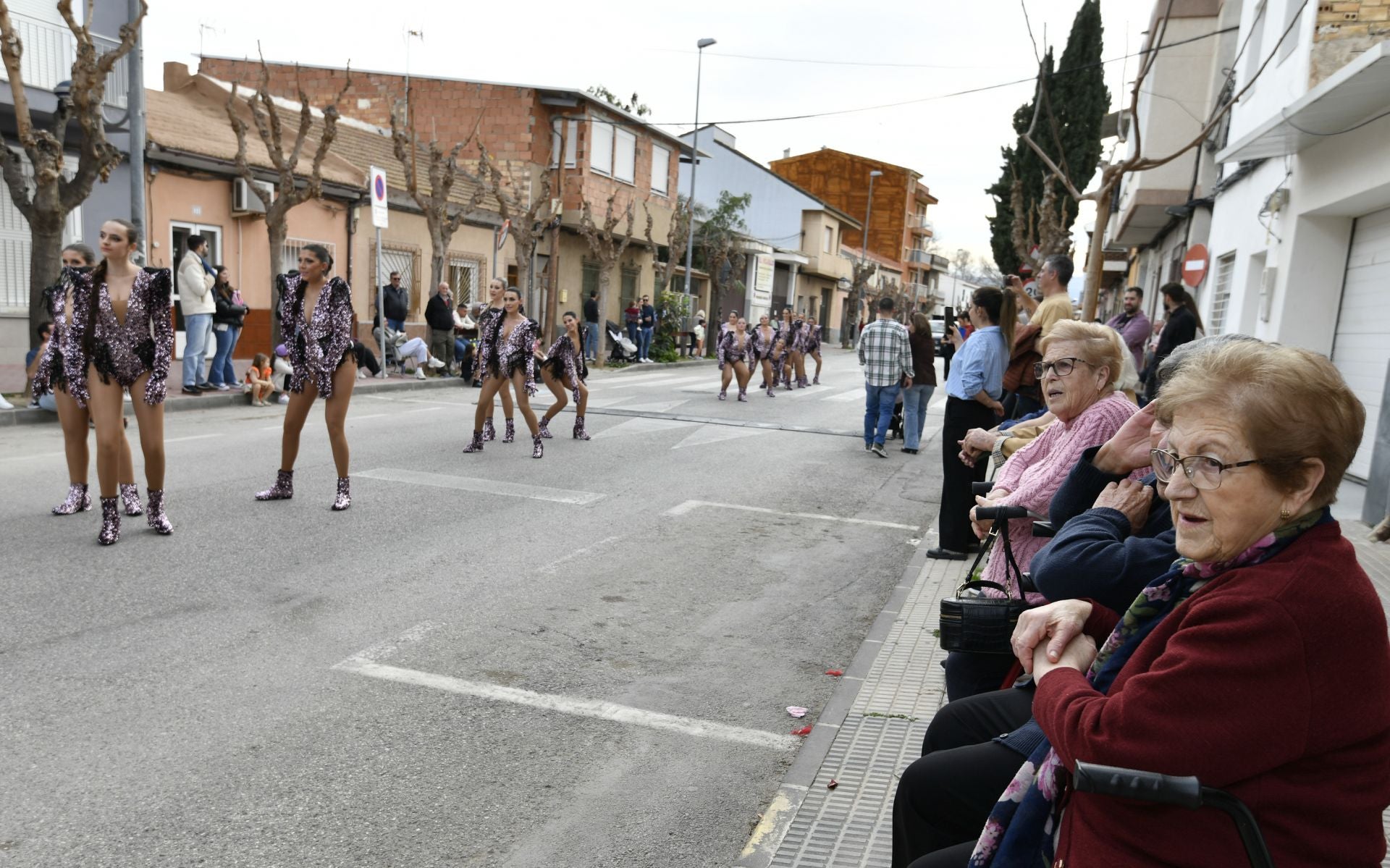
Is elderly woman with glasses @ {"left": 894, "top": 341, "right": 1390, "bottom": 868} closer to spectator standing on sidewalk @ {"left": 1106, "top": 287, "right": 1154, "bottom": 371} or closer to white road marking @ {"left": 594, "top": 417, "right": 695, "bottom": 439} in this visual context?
spectator standing on sidewalk @ {"left": 1106, "top": 287, "right": 1154, "bottom": 371}

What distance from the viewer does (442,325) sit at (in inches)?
834

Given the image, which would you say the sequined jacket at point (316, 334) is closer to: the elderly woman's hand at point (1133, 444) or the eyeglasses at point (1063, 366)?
the eyeglasses at point (1063, 366)

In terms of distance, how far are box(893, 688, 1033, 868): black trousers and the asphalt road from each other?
99cm

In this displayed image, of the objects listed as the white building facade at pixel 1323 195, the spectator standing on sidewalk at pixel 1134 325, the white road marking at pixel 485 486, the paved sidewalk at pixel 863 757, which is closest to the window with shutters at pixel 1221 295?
the white building facade at pixel 1323 195

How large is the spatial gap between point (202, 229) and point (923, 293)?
77412mm

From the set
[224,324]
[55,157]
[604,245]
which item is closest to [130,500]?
[55,157]

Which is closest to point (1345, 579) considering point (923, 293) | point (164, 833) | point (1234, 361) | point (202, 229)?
point (1234, 361)

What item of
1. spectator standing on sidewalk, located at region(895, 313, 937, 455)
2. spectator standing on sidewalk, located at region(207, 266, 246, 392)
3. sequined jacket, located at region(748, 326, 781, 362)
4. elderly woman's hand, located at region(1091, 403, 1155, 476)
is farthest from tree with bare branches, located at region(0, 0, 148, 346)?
elderly woman's hand, located at region(1091, 403, 1155, 476)

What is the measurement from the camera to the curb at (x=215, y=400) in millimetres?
11641

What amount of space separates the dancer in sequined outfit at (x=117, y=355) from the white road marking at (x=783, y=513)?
12.1 ft

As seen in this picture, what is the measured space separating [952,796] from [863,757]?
61.1 inches

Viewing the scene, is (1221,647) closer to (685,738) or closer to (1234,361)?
(1234,361)

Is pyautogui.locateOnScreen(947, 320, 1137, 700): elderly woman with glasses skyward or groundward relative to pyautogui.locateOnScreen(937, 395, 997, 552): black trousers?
skyward

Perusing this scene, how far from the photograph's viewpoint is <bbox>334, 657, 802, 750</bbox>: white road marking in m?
4.19
